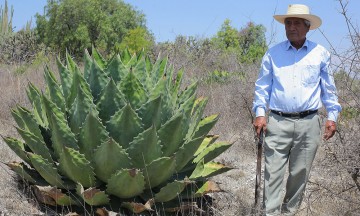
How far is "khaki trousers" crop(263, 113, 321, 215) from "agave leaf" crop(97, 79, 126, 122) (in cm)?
118

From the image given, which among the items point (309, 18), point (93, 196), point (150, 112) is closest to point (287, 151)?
point (309, 18)

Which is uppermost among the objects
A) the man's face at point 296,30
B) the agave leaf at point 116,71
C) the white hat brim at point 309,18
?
the white hat brim at point 309,18

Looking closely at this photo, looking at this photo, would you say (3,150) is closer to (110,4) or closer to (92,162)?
(92,162)

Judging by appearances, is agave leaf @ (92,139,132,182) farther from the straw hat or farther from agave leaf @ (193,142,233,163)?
the straw hat

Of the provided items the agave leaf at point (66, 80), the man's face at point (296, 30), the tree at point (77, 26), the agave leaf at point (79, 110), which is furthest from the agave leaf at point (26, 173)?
the tree at point (77, 26)

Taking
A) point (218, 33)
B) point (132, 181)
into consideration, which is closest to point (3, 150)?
point (132, 181)

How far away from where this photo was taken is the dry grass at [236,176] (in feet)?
12.3

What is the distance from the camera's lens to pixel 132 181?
3150 millimetres

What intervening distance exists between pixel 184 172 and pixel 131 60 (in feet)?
2.92

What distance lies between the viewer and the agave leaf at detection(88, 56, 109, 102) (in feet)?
11.1

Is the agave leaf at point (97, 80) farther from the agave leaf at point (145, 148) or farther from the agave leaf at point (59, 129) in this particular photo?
the agave leaf at point (145, 148)

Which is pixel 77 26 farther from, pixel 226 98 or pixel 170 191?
pixel 170 191

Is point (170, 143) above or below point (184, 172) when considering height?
above

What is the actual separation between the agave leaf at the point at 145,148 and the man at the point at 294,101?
2.85ft
